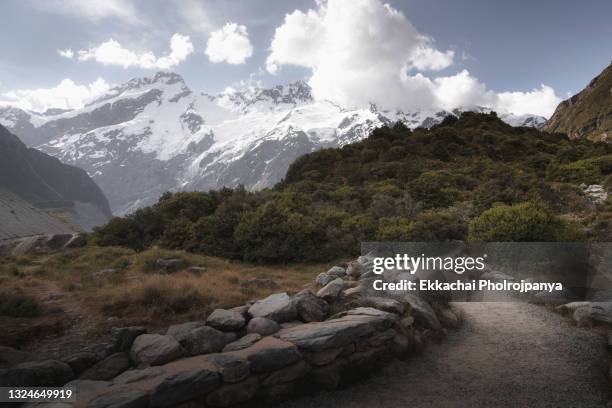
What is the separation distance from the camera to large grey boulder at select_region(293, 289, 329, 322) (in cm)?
768

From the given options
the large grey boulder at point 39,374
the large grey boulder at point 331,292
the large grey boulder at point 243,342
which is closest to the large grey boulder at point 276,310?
the large grey boulder at point 243,342

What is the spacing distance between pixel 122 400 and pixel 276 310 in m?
3.56

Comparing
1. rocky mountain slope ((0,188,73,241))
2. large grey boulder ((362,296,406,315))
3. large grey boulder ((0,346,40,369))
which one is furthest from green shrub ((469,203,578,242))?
rocky mountain slope ((0,188,73,241))

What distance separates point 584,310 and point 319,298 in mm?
6290

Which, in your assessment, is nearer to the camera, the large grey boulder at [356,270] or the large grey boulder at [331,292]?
the large grey boulder at [331,292]

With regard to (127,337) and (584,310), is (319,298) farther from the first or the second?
(584,310)

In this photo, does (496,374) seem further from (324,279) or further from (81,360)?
(81,360)

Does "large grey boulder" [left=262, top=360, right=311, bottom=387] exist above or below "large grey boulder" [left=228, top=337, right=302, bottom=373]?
below

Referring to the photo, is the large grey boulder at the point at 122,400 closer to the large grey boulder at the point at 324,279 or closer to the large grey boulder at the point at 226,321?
the large grey boulder at the point at 226,321

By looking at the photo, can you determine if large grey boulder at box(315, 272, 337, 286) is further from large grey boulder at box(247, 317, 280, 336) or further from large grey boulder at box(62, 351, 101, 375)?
large grey boulder at box(62, 351, 101, 375)

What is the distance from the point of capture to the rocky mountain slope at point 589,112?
9010cm

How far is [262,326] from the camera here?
22.7 feet

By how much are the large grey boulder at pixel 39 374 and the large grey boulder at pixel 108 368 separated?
27 centimetres

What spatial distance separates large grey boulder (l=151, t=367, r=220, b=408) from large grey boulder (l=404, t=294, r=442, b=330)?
4.88 m
